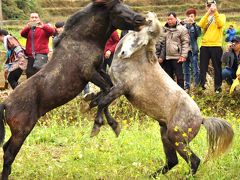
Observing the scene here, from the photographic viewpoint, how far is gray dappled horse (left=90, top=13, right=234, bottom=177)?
609 cm

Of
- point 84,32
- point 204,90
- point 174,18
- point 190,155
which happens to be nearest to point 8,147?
point 84,32

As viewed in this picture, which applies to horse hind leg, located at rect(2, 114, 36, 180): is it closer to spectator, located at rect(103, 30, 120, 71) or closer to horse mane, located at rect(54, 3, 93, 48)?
horse mane, located at rect(54, 3, 93, 48)

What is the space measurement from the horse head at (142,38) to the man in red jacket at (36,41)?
4.70 meters

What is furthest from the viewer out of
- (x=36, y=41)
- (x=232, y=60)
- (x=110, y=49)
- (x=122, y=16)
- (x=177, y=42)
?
(x=232, y=60)

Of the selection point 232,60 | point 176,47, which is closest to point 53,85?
point 176,47

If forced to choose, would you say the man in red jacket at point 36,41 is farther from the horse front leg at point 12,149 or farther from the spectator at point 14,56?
the horse front leg at point 12,149

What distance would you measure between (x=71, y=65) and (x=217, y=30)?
18.6 ft

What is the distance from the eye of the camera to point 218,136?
6199 mm

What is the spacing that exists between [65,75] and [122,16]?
0.97m

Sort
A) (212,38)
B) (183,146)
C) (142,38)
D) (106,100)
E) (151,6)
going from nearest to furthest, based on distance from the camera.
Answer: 1. (106,100)
2. (142,38)
3. (183,146)
4. (212,38)
5. (151,6)

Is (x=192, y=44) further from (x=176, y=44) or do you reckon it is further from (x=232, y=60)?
(x=232, y=60)

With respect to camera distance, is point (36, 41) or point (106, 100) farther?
point (36, 41)

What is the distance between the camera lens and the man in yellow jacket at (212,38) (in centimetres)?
1088

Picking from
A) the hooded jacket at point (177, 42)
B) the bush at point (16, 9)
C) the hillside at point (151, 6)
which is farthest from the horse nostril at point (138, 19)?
the hillside at point (151, 6)
